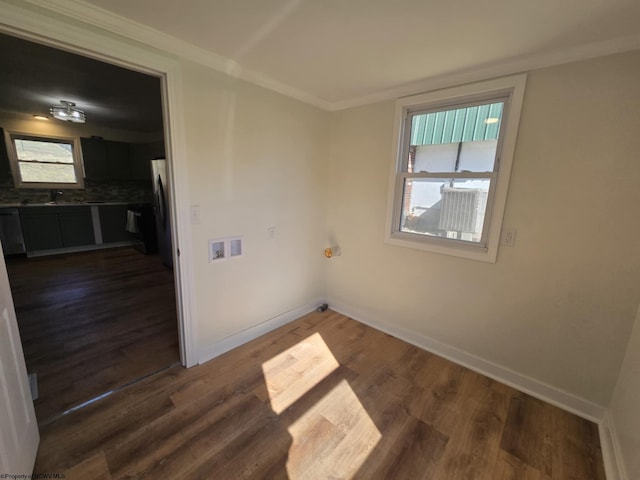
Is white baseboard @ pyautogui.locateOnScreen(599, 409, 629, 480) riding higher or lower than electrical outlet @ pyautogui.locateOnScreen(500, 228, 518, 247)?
lower

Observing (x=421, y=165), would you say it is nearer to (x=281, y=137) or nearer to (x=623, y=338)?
(x=281, y=137)

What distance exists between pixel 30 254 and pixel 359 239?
5901 mm

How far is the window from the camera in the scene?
457 cm

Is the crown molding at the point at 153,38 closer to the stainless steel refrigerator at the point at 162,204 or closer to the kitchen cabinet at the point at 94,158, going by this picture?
the stainless steel refrigerator at the point at 162,204

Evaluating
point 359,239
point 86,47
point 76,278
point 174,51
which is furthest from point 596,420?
point 76,278

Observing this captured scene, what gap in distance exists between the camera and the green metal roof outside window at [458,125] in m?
2.01

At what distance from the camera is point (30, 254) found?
15.3 ft

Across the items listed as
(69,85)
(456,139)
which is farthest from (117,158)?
(456,139)

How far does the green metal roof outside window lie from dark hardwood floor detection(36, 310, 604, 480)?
6.30 ft

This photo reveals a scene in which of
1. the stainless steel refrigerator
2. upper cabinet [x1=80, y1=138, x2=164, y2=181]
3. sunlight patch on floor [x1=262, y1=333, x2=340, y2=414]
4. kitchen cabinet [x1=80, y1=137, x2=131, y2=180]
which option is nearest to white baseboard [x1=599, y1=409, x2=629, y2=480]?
sunlight patch on floor [x1=262, y1=333, x2=340, y2=414]

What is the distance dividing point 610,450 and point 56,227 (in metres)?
7.40

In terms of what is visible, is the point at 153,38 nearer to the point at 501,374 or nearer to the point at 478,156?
the point at 478,156

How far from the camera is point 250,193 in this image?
2264 millimetres

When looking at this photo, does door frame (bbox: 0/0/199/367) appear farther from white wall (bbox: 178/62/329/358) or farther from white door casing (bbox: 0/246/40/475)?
Result: white door casing (bbox: 0/246/40/475)
